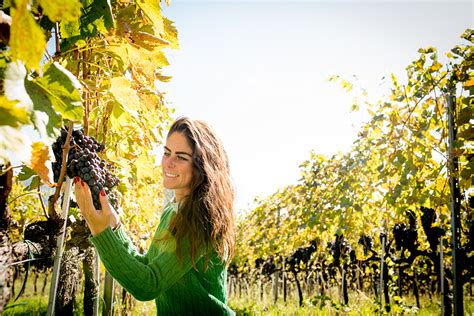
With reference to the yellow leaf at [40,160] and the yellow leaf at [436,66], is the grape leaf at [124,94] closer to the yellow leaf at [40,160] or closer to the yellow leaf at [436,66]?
the yellow leaf at [40,160]

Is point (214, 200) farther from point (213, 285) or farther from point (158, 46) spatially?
point (158, 46)

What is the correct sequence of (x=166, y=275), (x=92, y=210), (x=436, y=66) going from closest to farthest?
(x=92, y=210) → (x=166, y=275) → (x=436, y=66)

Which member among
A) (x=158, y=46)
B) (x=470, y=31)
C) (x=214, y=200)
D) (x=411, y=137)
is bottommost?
(x=214, y=200)

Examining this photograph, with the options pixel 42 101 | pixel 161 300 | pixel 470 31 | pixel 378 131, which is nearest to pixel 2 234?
pixel 42 101

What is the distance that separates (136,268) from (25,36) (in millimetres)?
973

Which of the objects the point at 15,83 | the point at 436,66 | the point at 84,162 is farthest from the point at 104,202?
the point at 436,66

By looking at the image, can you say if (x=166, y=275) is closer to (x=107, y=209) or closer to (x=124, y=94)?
(x=107, y=209)

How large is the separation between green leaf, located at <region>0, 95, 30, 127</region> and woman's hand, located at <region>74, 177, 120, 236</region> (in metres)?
0.72

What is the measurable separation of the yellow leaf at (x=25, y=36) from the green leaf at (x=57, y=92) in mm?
203

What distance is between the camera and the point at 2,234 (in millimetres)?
958

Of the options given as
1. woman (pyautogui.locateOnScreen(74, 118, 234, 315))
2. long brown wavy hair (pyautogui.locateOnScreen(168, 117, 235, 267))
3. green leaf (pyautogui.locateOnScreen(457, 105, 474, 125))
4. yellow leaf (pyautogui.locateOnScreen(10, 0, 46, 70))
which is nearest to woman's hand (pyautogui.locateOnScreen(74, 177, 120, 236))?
woman (pyautogui.locateOnScreen(74, 118, 234, 315))

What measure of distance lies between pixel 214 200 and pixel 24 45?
3.98ft

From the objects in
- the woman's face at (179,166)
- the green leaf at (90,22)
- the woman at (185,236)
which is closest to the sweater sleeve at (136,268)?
the woman at (185,236)

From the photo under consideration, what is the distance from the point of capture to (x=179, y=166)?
1.58 m
